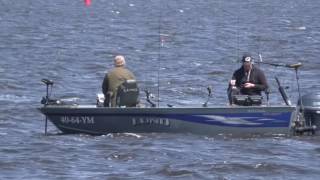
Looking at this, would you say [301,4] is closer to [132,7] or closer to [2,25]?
[132,7]

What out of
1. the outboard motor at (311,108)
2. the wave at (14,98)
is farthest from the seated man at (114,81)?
→ the wave at (14,98)

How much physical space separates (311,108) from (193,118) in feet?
6.22

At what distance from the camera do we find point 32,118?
25953 millimetres

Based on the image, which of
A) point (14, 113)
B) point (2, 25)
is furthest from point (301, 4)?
point (14, 113)

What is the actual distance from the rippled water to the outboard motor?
0.36m

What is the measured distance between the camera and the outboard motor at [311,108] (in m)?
22.4

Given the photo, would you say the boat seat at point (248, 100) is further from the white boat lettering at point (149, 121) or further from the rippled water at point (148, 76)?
the white boat lettering at point (149, 121)

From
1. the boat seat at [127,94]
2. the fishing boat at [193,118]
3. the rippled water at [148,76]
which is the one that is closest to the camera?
the rippled water at [148,76]

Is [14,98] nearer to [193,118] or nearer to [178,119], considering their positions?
[178,119]

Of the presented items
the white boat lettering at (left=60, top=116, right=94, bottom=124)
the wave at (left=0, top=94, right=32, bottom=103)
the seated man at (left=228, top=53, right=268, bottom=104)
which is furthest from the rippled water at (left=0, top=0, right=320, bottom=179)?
the seated man at (left=228, top=53, right=268, bottom=104)

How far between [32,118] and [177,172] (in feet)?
24.1

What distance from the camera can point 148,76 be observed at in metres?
35.2

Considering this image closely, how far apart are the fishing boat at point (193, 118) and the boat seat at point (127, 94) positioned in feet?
0.25

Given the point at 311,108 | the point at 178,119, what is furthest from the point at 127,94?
the point at 311,108
